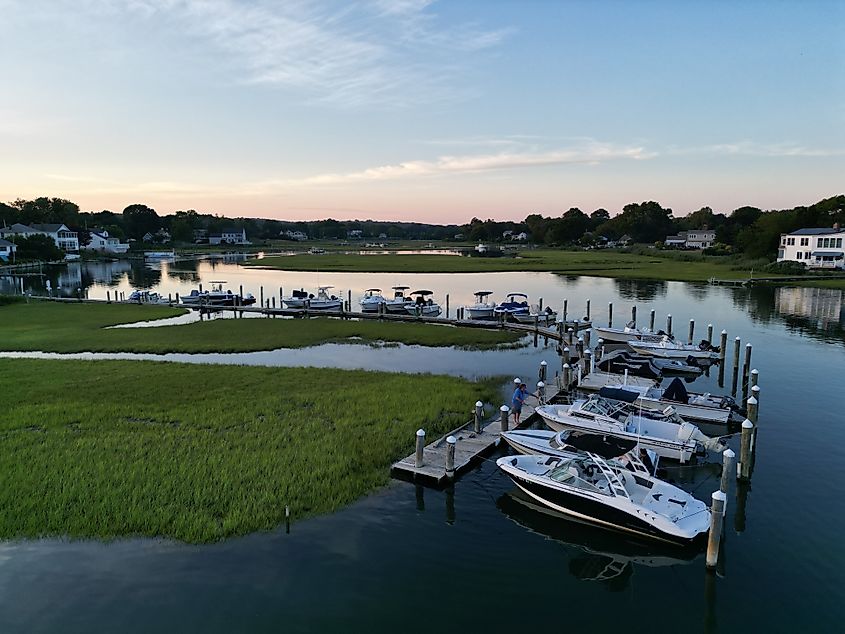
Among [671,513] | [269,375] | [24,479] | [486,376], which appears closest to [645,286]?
[486,376]

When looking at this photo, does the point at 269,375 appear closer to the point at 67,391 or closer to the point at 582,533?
the point at 67,391

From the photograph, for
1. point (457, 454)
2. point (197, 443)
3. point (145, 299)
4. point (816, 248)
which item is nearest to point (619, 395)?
point (457, 454)

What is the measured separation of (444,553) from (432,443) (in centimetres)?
595

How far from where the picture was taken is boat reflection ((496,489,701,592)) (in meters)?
14.2

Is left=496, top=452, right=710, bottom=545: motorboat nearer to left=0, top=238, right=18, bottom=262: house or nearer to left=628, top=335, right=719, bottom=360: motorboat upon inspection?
left=628, top=335, right=719, bottom=360: motorboat

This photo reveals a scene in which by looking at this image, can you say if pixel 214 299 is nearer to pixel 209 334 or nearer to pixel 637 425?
pixel 209 334

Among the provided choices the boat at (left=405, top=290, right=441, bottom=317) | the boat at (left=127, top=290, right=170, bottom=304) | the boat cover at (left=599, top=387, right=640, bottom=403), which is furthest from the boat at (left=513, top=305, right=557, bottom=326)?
the boat at (left=127, top=290, right=170, bottom=304)

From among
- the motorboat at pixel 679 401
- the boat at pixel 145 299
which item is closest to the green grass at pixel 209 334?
the boat at pixel 145 299

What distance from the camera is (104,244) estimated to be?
559 feet

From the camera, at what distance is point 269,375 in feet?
98.5

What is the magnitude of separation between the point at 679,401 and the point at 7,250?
13372 centimetres

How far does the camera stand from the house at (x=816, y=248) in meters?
96.0

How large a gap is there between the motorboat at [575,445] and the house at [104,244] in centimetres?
17179

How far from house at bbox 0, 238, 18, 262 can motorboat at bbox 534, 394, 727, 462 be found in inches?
4994
